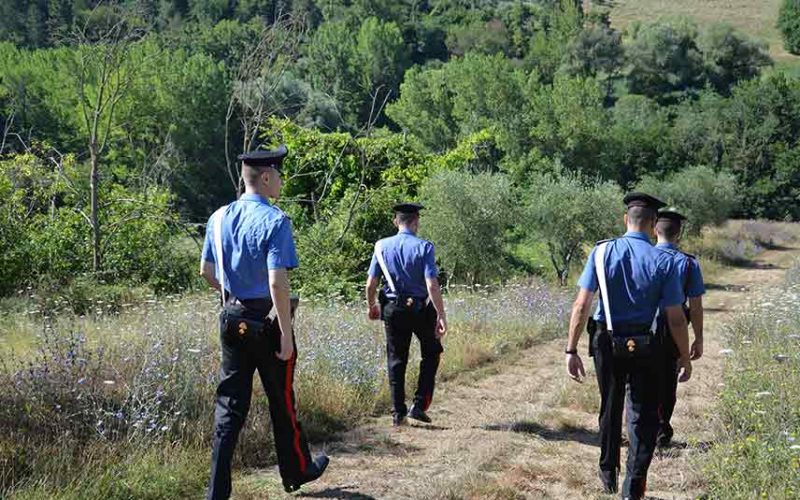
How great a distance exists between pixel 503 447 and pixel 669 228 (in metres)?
2.28

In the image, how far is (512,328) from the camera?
12445mm

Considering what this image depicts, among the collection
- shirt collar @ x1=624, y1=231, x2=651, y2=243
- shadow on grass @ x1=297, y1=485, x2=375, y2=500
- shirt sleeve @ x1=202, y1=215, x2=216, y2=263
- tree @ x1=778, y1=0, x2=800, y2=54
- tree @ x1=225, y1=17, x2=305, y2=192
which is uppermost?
tree @ x1=778, y1=0, x2=800, y2=54

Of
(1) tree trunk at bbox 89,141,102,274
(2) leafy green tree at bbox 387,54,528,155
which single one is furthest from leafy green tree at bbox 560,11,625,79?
(1) tree trunk at bbox 89,141,102,274

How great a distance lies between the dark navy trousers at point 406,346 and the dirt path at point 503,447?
0.91 ft

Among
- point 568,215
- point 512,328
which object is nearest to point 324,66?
point 568,215

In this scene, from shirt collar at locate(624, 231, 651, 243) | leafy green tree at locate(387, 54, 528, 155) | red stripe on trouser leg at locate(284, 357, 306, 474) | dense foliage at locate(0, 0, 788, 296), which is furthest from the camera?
leafy green tree at locate(387, 54, 528, 155)

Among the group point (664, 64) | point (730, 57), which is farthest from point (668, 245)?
point (730, 57)

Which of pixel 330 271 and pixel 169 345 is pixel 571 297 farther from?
pixel 169 345

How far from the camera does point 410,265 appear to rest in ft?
24.2

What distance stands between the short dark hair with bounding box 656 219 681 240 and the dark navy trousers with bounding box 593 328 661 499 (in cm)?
178

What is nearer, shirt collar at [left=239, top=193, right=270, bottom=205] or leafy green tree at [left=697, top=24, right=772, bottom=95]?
shirt collar at [left=239, top=193, right=270, bottom=205]

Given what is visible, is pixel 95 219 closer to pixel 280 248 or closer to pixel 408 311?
pixel 408 311

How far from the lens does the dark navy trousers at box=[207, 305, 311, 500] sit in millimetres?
4746

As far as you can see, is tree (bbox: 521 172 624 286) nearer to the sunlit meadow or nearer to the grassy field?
the sunlit meadow
